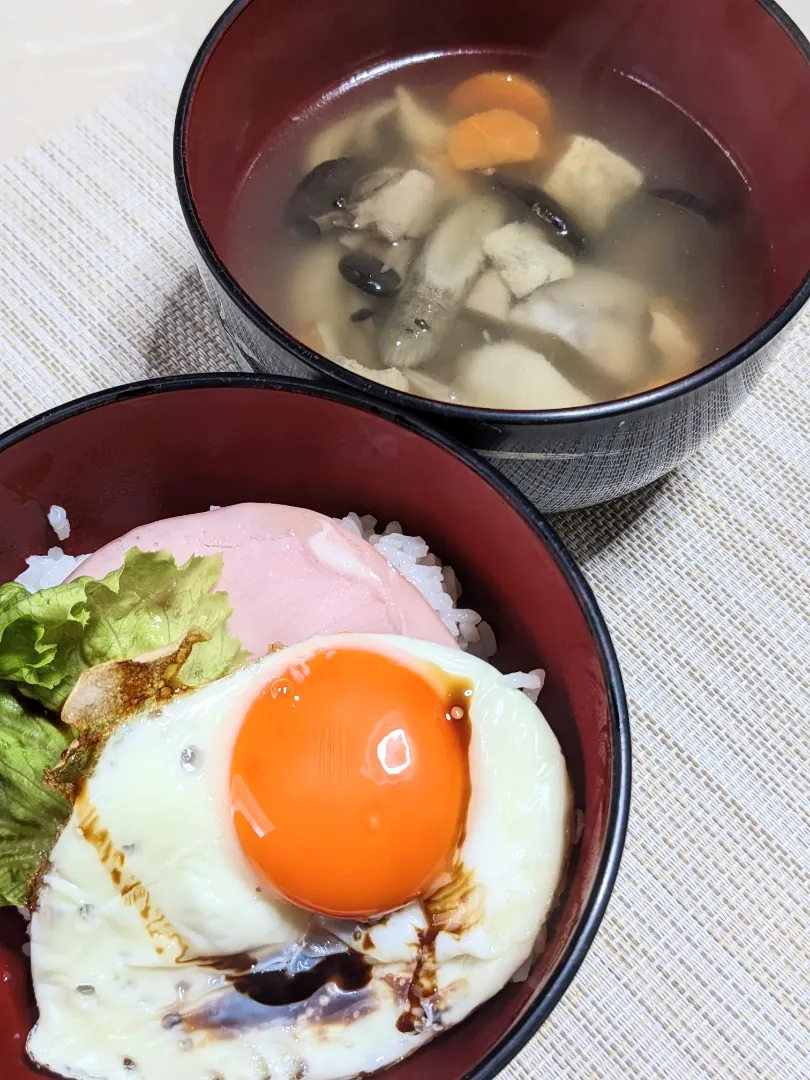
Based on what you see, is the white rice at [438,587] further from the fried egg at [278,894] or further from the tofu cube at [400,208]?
the tofu cube at [400,208]

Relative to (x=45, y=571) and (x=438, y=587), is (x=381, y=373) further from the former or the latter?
(x=45, y=571)

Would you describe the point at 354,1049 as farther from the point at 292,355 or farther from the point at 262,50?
the point at 262,50

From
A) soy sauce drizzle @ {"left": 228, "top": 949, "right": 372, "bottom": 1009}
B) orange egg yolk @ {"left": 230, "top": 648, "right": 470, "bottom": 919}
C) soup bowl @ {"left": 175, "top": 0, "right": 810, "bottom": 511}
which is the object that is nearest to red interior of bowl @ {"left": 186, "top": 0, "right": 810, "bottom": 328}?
soup bowl @ {"left": 175, "top": 0, "right": 810, "bottom": 511}

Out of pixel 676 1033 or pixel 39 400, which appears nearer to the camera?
pixel 676 1033

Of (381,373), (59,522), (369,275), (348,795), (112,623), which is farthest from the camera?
(369,275)

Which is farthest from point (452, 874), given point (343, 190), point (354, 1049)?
point (343, 190)

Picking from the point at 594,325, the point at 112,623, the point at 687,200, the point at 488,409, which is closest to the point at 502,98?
the point at 687,200
